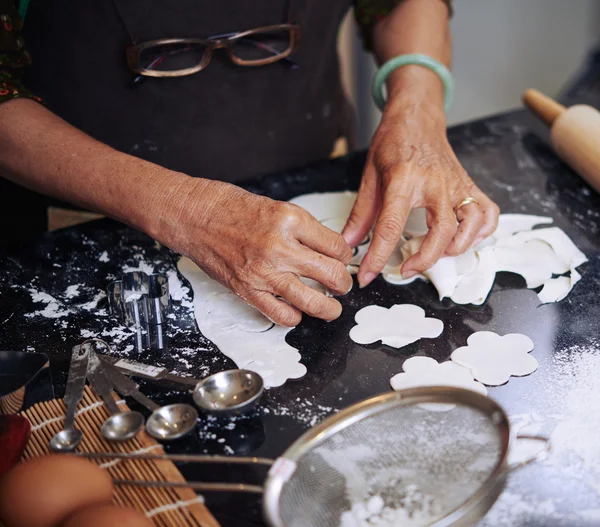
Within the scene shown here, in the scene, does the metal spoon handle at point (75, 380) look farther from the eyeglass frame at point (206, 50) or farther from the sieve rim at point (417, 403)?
the eyeglass frame at point (206, 50)

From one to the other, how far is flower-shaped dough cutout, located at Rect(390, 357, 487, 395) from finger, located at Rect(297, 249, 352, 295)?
0.16m

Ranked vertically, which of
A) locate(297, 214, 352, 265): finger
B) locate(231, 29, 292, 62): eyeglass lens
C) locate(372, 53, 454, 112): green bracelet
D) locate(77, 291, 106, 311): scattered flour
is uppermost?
locate(231, 29, 292, 62): eyeglass lens

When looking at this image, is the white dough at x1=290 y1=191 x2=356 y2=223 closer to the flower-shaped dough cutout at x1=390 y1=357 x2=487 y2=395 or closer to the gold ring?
the gold ring

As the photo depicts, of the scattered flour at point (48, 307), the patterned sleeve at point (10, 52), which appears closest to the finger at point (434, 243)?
the scattered flour at point (48, 307)

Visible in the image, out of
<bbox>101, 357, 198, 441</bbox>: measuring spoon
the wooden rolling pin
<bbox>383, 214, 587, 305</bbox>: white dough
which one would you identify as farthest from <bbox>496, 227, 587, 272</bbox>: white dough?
<bbox>101, 357, 198, 441</bbox>: measuring spoon

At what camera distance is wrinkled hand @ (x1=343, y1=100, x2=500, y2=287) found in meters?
1.17

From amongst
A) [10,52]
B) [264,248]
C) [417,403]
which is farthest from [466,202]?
[10,52]

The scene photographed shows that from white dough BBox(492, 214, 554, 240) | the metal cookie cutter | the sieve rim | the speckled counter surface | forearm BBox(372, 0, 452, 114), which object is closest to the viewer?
the sieve rim

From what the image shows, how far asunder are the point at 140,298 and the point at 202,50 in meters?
0.58

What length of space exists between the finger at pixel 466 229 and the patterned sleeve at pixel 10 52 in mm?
793

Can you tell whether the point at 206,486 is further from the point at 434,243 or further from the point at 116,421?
the point at 434,243

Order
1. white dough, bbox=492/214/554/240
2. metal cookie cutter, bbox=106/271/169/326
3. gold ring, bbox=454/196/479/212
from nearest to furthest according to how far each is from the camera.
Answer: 1. metal cookie cutter, bbox=106/271/169/326
2. gold ring, bbox=454/196/479/212
3. white dough, bbox=492/214/554/240

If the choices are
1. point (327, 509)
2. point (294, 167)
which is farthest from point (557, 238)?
point (327, 509)

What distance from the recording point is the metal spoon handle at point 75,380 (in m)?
0.90
